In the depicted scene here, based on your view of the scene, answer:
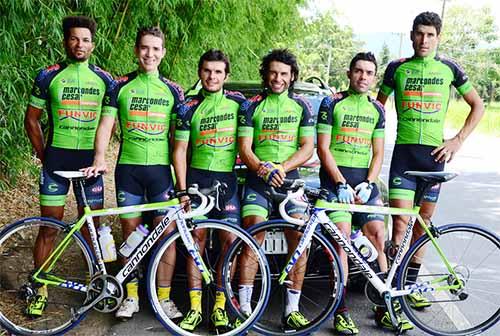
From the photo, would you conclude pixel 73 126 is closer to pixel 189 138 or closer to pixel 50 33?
pixel 189 138

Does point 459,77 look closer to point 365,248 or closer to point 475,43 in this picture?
point 365,248

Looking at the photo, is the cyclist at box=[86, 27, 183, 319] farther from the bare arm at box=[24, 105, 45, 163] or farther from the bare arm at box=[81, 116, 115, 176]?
the bare arm at box=[24, 105, 45, 163]

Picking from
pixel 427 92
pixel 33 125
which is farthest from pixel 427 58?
pixel 33 125

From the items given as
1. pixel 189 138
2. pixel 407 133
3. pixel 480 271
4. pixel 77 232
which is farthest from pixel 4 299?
pixel 480 271

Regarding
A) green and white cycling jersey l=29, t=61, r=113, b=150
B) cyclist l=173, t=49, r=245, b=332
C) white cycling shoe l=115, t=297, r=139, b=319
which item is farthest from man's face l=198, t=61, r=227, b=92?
white cycling shoe l=115, t=297, r=139, b=319

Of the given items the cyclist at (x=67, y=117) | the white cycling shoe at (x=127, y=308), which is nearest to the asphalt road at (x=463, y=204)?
the white cycling shoe at (x=127, y=308)

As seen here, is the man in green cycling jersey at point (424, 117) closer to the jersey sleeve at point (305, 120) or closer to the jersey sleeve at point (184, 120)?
the jersey sleeve at point (305, 120)

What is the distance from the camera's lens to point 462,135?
3.98 meters

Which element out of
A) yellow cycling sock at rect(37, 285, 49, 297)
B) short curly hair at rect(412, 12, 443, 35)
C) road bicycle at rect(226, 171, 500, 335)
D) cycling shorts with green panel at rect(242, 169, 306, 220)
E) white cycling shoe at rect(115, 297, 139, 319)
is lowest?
white cycling shoe at rect(115, 297, 139, 319)

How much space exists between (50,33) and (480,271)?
428cm

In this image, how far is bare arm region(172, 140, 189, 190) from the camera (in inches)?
143

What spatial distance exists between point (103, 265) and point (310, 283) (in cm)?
154

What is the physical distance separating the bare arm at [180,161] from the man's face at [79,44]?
87 centimetres

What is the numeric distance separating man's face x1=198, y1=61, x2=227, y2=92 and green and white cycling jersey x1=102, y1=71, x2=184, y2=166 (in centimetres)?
24
